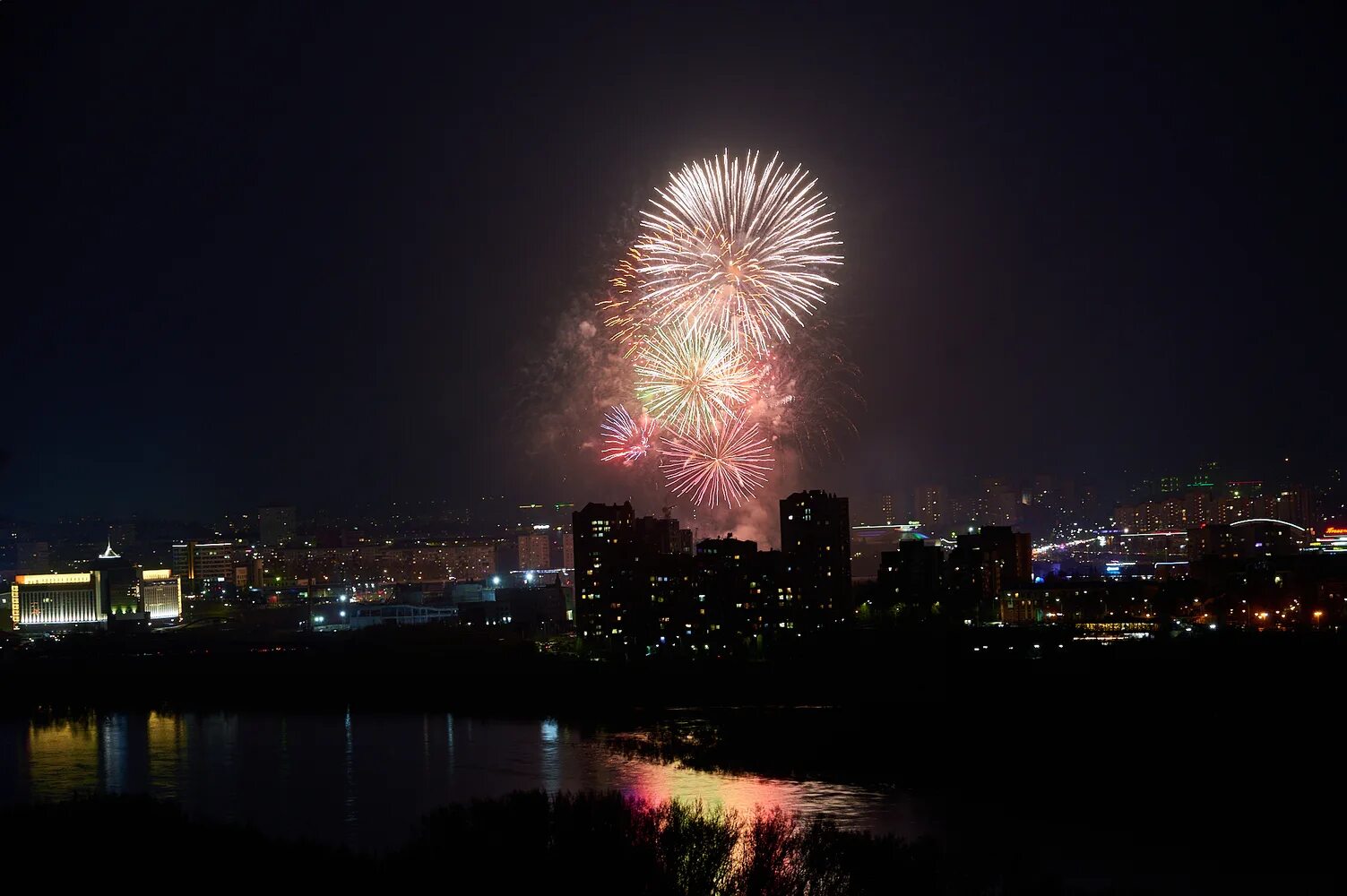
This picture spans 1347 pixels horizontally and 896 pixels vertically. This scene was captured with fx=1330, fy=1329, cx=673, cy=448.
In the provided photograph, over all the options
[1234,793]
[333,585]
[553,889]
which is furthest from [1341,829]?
[333,585]

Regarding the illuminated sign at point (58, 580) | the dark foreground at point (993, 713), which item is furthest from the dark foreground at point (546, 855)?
the illuminated sign at point (58, 580)

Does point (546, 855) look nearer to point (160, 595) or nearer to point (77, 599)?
point (77, 599)

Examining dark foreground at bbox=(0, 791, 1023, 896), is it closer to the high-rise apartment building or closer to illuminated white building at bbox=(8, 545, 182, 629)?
the high-rise apartment building

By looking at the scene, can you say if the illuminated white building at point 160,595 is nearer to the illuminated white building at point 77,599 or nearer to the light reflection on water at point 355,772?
the illuminated white building at point 77,599

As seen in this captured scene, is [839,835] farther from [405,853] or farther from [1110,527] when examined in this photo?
[1110,527]

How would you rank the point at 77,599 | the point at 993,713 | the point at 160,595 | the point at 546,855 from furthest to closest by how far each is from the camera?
1. the point at 160,595
2. the point at 77,599
3. the point at 993,713
4. the point at 546,855

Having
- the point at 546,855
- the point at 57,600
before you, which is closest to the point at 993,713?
the point at 546,855

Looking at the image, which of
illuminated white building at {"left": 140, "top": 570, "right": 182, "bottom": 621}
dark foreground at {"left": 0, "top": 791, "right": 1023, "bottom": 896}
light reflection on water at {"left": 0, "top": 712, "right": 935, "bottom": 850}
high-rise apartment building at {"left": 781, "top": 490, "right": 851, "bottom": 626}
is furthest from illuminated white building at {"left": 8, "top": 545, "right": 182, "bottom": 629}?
dark foreground at {"left": 0, "top": 791, "right": 1023, "bottom": 896}
